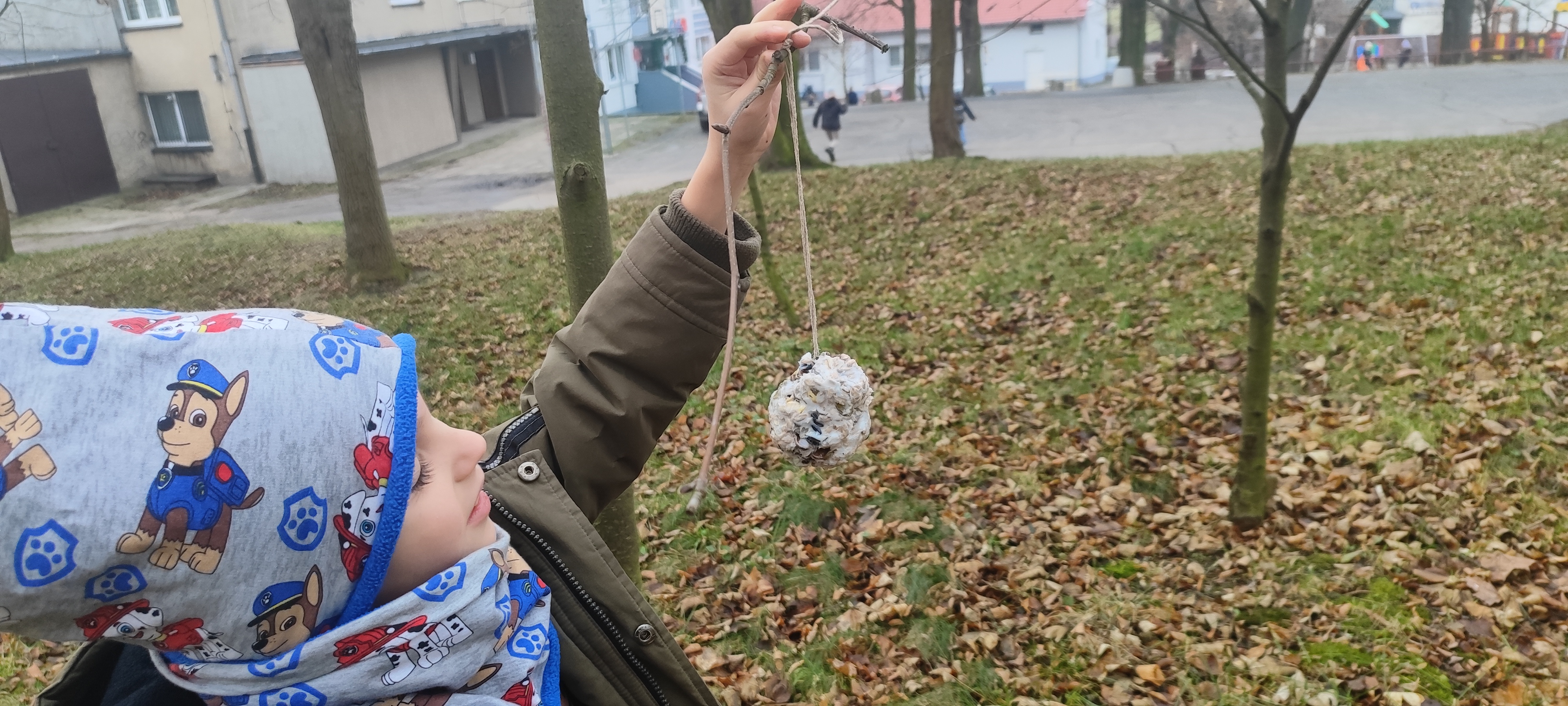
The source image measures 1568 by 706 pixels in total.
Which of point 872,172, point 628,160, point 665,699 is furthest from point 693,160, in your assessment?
point 665,699

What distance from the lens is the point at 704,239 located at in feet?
5.58

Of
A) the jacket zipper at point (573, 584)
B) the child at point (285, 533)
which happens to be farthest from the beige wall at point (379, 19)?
the child at point (285, 533)

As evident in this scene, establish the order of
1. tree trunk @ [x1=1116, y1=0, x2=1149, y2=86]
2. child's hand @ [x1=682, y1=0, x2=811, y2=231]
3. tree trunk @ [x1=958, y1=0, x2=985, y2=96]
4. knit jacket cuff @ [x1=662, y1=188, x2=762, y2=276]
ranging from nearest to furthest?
1. child's hand @ [x1=682, y1=0, x2=811, y2=231]
2. knit jacket cuff @ [x1=662, y1=188, x2=762, y2=276]
3. tree trunk @ [x1=958, y1=0, x2=985, y2=96]
4. tree trunk @ [x1=1116, y1=0, x2=1149, y2=86]

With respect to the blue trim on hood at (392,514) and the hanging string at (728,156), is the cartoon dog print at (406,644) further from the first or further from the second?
the hanging string at (728,156)

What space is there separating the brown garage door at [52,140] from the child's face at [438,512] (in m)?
24.2

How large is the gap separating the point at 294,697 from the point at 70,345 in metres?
0.47

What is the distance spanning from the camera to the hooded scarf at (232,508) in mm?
911

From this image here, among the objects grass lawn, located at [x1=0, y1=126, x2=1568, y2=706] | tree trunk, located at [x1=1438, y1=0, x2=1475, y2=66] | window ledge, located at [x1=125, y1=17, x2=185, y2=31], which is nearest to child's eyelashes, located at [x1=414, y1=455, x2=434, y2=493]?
grass lawn, located at [x1=0, y1=126, x2=1568, y2=706]

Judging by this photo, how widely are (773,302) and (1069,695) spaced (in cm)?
567

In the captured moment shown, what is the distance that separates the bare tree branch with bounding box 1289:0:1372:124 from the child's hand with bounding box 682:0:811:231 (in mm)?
2349

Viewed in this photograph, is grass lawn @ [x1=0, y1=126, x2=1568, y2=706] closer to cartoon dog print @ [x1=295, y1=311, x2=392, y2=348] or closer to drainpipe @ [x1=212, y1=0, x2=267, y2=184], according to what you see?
cartoon dog print @ [x1=295, y1=311, x2=392, y2=348]

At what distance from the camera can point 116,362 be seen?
96 cm

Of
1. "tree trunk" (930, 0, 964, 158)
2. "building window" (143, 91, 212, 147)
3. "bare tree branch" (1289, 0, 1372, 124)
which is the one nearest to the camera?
"bare tree branch" (1289, 0, 1372, 124)

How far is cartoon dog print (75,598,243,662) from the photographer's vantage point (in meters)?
0.99
